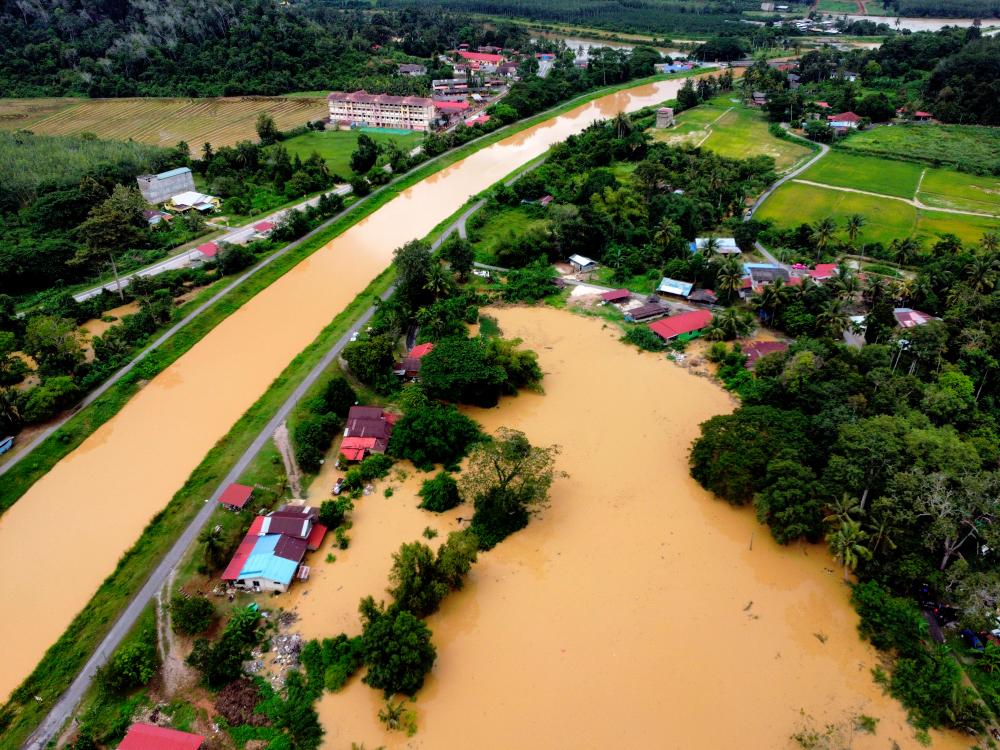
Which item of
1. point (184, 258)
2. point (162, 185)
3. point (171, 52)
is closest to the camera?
point (184, 258)

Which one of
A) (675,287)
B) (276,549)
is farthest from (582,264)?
(276,549)

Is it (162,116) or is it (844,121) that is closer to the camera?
(844,121)

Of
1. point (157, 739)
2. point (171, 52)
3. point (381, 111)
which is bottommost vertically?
point (157, 739)

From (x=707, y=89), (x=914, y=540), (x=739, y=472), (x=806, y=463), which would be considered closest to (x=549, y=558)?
(x=739, y=472)

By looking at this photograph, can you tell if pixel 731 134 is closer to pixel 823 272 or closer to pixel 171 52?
pixel 823 272

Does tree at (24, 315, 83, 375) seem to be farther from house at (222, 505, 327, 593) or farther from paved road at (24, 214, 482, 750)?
house at (222, 505, 327, 593)

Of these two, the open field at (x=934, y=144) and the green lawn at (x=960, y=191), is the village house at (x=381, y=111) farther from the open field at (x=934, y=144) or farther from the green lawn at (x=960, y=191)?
the green lawn at (x=960, y=191)

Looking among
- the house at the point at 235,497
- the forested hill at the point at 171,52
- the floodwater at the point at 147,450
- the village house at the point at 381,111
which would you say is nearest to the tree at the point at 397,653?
the house at the point at 235,497
